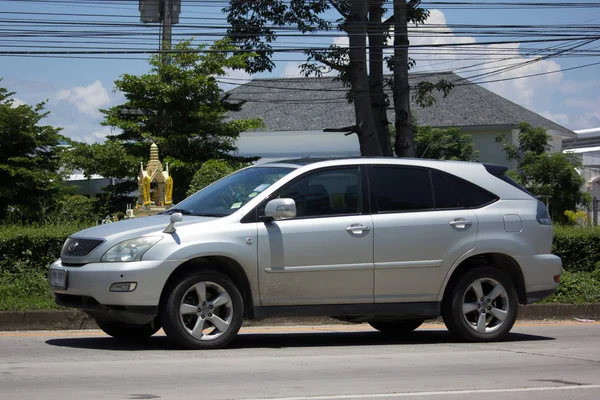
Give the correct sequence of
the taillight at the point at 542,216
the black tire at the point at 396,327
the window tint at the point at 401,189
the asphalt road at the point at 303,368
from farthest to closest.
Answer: the black tire at the point at 396,327, the taillight at the point at 542,216, the window tint at the point at 401,189, the asphalt road at the point at 303,368

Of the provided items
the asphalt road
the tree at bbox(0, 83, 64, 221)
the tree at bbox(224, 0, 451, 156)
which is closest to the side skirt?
the asphalt road

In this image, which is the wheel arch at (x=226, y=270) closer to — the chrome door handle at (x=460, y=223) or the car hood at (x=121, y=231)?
the car hood at (x=121, y=231)

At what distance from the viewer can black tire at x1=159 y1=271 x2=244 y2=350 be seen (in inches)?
331

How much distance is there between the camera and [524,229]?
9688mm

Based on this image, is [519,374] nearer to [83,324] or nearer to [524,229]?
[524,229]

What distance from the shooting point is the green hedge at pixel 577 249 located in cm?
1446

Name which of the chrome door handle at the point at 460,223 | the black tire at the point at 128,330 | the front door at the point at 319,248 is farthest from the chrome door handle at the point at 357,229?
the black tire at the point at 128,330

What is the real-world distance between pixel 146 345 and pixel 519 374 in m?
3.62

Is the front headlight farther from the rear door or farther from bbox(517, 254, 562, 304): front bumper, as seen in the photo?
bbox(517, 254, 562, 304): front bumper

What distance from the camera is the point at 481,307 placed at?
379 inches

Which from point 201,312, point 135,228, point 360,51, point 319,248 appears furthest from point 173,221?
point 360,51

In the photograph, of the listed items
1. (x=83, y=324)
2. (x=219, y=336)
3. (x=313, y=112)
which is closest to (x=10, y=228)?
(x=83, y=324)

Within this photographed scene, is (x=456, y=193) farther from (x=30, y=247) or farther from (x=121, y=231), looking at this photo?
(x=30, y=247)

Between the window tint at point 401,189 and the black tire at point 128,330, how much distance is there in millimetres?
2625
